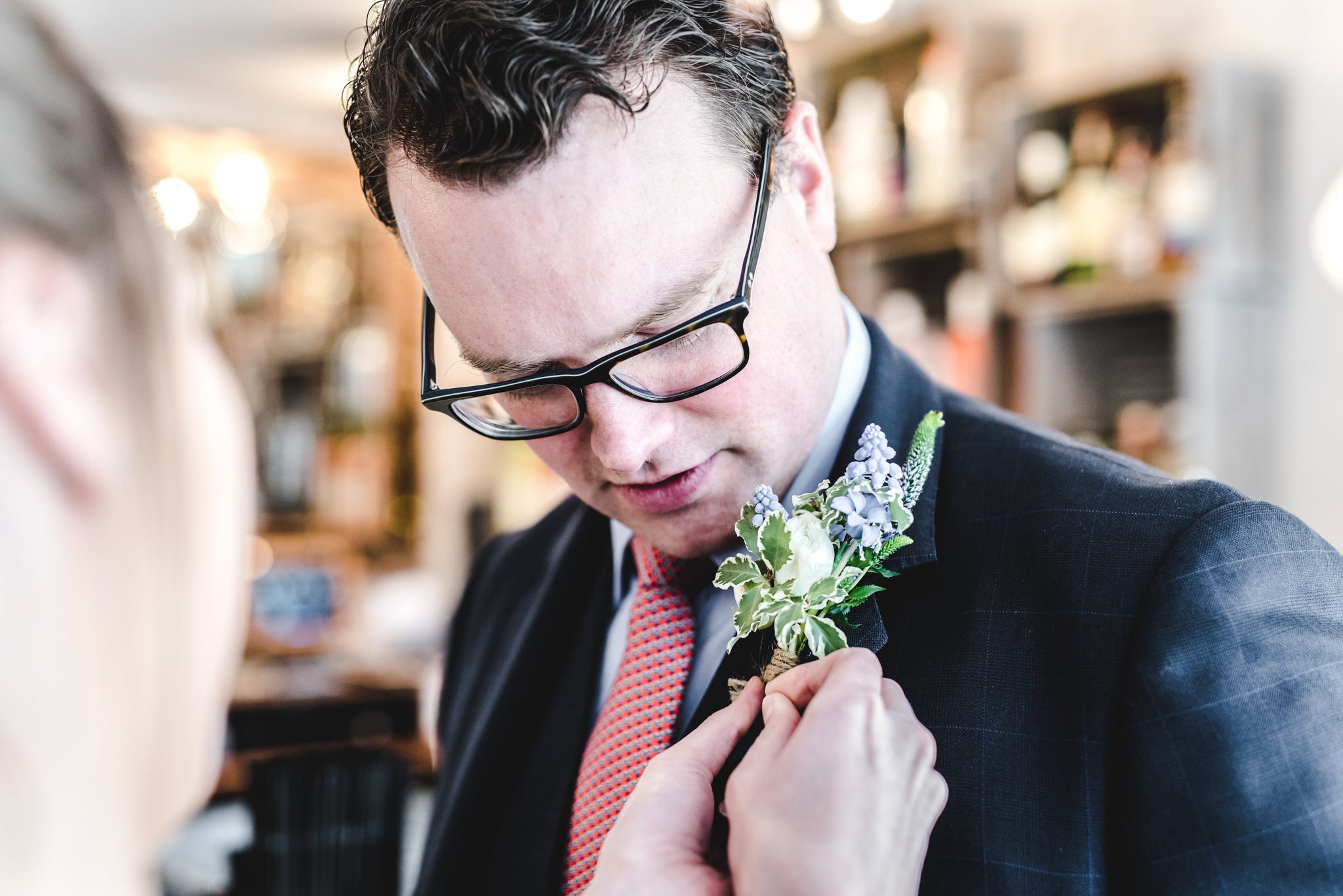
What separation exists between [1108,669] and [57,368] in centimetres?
83

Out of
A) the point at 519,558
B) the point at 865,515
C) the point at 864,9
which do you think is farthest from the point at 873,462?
the point at 864,9

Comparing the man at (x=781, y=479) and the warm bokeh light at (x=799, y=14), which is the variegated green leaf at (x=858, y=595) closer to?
the man at (x=781, y=479)

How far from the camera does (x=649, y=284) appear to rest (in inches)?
38.7

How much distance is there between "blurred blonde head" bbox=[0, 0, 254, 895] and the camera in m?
0.73

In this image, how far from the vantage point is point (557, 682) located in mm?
1417

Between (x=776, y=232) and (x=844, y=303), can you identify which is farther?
(x=844, y=303)

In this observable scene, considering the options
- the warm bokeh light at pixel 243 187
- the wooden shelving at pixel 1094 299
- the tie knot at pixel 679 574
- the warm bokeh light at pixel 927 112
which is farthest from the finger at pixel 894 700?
the warm bokeh light at pixel 243 187

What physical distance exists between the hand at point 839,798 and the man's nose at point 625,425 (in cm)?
32

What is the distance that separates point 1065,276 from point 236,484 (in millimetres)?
2845

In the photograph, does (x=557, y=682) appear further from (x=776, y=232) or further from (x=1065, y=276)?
(x=1065, y=276)

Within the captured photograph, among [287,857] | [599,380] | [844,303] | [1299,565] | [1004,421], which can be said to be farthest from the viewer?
[287,857]

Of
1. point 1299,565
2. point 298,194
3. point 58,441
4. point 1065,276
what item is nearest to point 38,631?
point 58,441

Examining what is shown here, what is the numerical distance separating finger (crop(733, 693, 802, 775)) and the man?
184 millimetres

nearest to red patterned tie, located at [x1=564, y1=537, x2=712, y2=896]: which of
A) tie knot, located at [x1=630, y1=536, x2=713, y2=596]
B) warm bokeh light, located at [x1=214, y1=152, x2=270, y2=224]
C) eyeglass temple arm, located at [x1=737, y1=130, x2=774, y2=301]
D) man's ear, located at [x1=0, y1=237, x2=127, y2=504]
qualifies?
tie knot, located at [x1=630, y1=536, x2=713, y2=596]
